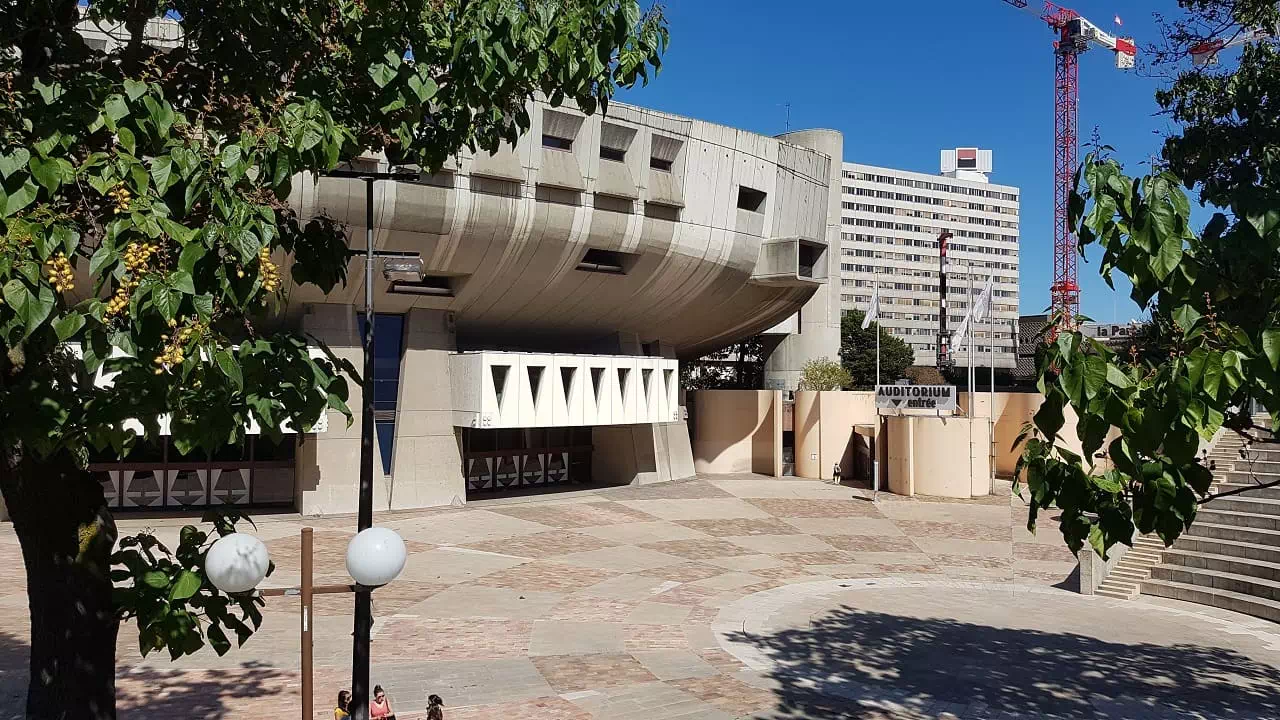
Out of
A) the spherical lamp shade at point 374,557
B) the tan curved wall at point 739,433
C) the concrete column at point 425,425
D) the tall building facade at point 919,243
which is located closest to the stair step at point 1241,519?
the spherical lamp shade at point 374,557

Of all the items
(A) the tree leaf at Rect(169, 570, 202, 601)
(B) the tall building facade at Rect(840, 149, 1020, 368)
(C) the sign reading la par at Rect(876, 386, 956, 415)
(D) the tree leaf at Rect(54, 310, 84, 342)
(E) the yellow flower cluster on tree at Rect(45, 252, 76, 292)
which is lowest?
(A) the tree leaf at Rect(169, 570, 202, 601)

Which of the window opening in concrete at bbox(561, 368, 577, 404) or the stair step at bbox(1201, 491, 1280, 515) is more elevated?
the window opening in concrete at bbox(561, 368, 577, 404)

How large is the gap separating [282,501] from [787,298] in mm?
22089

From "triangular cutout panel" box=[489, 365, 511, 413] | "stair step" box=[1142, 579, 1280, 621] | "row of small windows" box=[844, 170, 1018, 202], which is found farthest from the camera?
"row of small windows" box=[844, 170, 1018, 202]

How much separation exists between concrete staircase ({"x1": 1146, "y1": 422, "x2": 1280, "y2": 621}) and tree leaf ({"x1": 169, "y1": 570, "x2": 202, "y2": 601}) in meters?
19.3

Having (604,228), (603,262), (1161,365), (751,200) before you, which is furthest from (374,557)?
(751,200)

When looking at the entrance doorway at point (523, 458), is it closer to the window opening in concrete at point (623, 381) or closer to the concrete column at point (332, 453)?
the window opening in concrete at point (623, 381)

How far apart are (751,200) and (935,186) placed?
116 meters

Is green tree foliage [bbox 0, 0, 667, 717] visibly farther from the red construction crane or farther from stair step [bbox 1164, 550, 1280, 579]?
the red construction crane

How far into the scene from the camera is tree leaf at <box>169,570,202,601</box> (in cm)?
609

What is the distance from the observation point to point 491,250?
29422 millimetres

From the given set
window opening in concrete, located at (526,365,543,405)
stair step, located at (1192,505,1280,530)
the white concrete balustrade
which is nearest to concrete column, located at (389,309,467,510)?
the white concrete balustrade

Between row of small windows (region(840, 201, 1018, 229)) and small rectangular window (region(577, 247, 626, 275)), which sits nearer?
small rectangular window (region(577, 247, 626, 275))

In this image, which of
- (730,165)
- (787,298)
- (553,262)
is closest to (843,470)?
(787,298)
